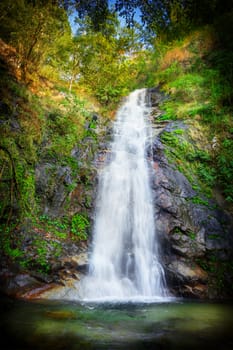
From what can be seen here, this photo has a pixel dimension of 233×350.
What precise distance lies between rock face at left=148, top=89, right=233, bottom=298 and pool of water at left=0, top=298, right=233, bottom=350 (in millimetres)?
1232

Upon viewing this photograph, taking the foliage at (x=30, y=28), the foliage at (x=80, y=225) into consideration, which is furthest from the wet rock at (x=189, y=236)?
the foliage at (x=30, y=28)

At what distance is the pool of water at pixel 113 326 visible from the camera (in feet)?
11.5

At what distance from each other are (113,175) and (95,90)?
23.5 ft

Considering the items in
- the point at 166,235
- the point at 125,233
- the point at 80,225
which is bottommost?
the point at 166,235

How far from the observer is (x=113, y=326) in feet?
14.1

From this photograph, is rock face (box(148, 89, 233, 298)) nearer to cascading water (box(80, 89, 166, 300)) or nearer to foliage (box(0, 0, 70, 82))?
cascading water (box(80, 89, 166, 300))

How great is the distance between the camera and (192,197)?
28.4ft

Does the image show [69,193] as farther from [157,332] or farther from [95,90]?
[95,90]

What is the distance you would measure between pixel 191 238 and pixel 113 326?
165 inches

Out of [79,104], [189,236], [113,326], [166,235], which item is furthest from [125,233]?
[79,104]

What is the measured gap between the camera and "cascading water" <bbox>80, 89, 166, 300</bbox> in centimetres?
688

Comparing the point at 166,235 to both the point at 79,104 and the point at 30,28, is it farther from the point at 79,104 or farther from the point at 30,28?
the point at 30,28

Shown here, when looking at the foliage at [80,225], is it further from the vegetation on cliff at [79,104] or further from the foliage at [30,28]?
the foliage at [30,28]

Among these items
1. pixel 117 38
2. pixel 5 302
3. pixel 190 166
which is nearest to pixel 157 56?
pixel 117 38
